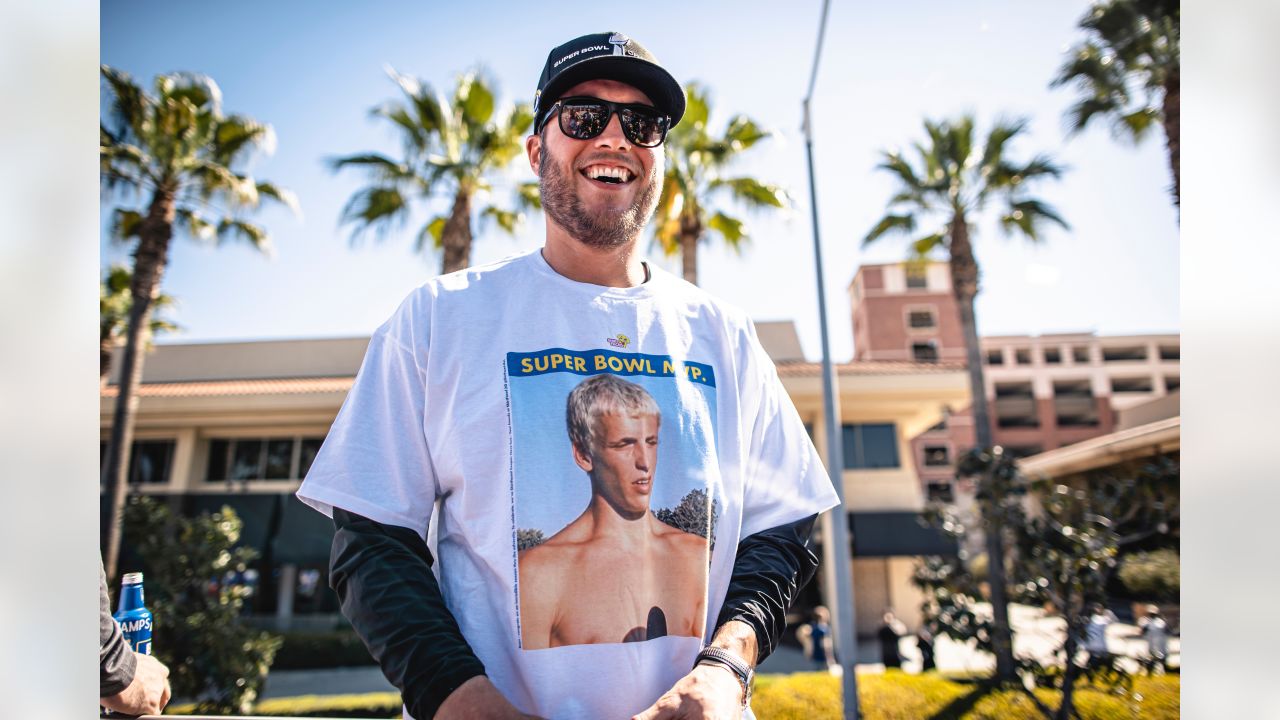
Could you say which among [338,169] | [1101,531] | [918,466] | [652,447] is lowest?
[918,466]

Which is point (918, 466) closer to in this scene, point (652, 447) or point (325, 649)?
point (325, 649)

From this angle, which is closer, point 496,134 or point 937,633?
point 937,633

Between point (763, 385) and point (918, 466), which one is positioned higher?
point (763, 385)

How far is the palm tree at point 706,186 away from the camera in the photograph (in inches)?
467

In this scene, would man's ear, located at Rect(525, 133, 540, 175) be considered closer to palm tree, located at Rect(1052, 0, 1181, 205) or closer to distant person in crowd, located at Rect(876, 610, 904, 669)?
palm tree, located at Rect(1052, 0, 1181, 205)

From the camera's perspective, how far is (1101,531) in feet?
28.0

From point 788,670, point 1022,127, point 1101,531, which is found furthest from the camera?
point 788,670

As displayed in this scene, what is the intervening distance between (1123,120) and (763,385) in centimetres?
1249

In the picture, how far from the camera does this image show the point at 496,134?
11.2m

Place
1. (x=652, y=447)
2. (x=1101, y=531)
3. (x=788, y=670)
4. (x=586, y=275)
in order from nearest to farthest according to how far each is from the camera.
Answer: (x=652, y=447), (x=586, y=275), (x=1101, y=531), (x=788, y=670)

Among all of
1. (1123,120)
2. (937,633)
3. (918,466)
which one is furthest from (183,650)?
(918,466)

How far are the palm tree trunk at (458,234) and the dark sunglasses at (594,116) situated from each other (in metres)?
9.53

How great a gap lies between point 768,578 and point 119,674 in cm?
130
